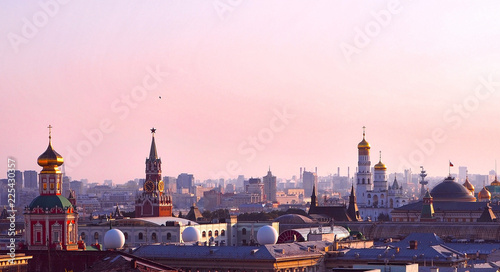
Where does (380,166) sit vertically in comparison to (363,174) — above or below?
above

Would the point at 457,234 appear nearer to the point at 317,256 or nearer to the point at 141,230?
the point at 141,230

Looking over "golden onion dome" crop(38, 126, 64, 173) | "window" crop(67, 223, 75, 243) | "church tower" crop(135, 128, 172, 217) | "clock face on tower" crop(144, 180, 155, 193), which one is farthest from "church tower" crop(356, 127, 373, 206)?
"window" crop(67, 223, 75, 243)

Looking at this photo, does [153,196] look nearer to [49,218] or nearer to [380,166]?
[49,218]

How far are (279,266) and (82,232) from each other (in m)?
44.8

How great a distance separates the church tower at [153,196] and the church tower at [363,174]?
191 ft

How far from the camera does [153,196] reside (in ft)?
447

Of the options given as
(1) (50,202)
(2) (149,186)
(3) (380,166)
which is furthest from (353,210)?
(1) (50,202)

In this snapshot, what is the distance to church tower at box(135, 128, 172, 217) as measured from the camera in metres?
136

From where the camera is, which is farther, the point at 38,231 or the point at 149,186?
the point at 149,186

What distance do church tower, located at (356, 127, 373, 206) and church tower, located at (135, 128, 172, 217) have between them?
5832cm

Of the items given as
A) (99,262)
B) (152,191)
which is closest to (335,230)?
(152,191)

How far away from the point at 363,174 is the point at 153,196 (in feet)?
201

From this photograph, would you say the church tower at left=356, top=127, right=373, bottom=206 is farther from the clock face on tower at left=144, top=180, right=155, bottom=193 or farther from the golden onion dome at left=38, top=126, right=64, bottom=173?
the golden onion dome at left=38, top=126, right=64, bottom=173

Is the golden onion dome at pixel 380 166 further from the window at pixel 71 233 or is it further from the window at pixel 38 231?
the window at pixel 38 231
